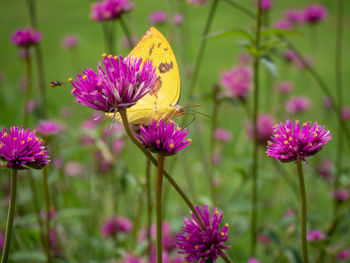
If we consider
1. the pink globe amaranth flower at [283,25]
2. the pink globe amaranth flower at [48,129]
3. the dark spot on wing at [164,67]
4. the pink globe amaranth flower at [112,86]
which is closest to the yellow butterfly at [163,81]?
the dark spot on wing at [164,67]

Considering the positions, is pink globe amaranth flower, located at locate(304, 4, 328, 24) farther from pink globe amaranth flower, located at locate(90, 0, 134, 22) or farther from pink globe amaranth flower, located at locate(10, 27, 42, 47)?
pink globe amaranth flower, located at locate(10, 27, 42, 47)

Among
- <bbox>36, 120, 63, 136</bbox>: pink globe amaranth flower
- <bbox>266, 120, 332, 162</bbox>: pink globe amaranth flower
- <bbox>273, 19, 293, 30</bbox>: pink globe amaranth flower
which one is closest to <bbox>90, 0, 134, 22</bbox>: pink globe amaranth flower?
<bbox>36, 120, 63, 136</bbox>: pink globe amaranth flower

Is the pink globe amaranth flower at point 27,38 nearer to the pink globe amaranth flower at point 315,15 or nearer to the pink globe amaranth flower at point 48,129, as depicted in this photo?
the pink globe amaranth flower at point 48,129

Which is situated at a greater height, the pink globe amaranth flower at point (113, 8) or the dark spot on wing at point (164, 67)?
the pink globe amaranth flower at point (113, 8)

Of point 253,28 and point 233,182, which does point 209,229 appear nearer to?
point 253,28

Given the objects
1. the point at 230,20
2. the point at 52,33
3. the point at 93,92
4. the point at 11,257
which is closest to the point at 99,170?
the point at 11,257
